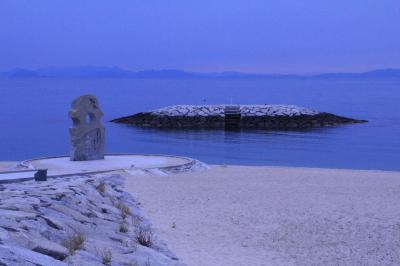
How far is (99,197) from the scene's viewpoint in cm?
1108

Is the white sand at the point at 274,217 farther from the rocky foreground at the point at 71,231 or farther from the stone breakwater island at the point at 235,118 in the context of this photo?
the stone breakwater island at the point at 235,118

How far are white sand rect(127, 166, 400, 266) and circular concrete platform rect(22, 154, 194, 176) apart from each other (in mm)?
1227

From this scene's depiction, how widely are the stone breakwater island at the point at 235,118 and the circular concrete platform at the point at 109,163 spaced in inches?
1331

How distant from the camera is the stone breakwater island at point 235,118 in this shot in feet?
183

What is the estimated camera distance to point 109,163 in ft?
62.8

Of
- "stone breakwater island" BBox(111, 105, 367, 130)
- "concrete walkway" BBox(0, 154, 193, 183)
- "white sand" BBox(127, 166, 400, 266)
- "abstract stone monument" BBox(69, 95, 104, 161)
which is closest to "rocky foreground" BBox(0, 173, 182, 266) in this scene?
"white sand" BBox(127, 166, 400, 266)

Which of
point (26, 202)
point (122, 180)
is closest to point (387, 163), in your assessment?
point (122, 180)

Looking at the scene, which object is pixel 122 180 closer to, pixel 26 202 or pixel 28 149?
pixel 26 202

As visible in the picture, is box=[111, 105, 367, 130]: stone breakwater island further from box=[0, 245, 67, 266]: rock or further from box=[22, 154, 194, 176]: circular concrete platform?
box=[0, 245, 67, 266]: rock

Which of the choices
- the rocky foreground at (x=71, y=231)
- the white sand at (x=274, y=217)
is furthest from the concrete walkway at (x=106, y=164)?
the rocky foreground at (x=71, y=231)

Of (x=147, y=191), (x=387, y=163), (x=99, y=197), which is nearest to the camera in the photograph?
(x=99, y=197)

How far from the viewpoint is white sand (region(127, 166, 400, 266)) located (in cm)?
909

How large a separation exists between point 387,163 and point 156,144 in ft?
43.7

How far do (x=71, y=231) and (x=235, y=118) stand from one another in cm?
5039
